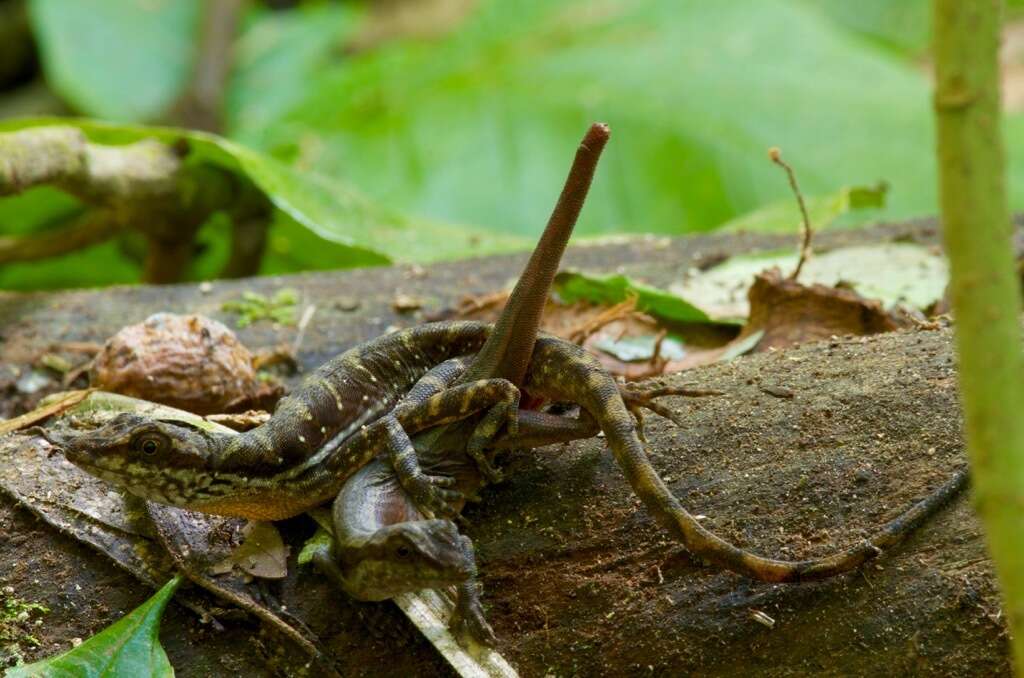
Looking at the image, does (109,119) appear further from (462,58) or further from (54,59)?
(462,58)

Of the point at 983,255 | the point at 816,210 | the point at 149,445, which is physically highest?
the point at 983,255

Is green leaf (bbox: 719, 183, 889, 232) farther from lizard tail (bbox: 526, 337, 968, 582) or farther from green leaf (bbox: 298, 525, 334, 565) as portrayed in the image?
green leaf (bbox: 298, 525, 334, 565)

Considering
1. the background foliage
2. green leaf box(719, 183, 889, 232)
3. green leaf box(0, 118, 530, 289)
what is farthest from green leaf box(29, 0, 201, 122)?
green leaf box(719, 183, 889, 232)

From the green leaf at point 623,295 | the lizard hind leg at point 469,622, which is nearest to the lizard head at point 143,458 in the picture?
the lizard hind leg at point 469,622

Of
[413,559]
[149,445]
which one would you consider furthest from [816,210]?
[149,445]

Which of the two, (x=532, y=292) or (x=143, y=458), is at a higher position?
(x=532, y=292)

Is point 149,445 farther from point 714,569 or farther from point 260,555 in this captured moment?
point 714,569
